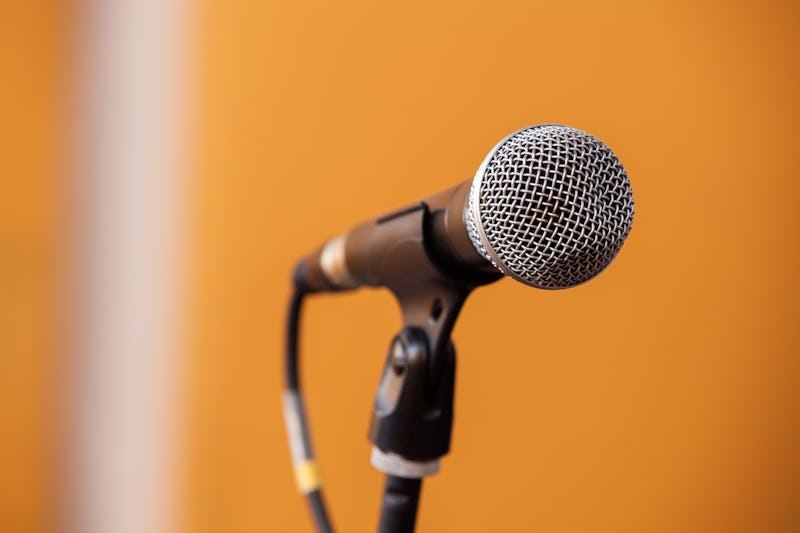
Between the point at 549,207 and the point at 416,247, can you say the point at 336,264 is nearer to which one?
the point at 416,247

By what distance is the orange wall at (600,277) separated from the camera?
0.67m

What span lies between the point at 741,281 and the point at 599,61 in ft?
0.98

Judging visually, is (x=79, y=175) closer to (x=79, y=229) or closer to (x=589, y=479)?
(x=79, y=229)

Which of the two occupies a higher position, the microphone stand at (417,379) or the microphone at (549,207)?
the microphone at (549,207)

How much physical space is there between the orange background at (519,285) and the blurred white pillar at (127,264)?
0.33ft

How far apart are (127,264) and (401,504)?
103cm

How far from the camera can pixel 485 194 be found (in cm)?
31

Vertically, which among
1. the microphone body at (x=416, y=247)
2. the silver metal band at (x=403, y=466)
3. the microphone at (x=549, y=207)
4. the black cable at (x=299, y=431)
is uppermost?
the microphone at (x=549, y=207)

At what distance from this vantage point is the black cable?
67 centimetres

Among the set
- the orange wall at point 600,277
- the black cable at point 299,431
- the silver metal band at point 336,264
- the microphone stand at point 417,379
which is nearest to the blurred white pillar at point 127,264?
the orange wall at point 600,277

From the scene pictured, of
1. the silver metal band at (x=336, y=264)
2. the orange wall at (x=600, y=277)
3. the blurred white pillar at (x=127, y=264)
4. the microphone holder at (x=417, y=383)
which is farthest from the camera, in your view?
the blurred white pillar at (x=127, y=264)

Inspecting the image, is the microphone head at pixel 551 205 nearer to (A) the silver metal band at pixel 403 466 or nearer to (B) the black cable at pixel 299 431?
(A) the silver metal band at pixel 403 466

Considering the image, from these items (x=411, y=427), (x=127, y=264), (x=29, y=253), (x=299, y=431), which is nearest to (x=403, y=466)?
(x=411, y=427)

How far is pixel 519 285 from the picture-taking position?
775mm
